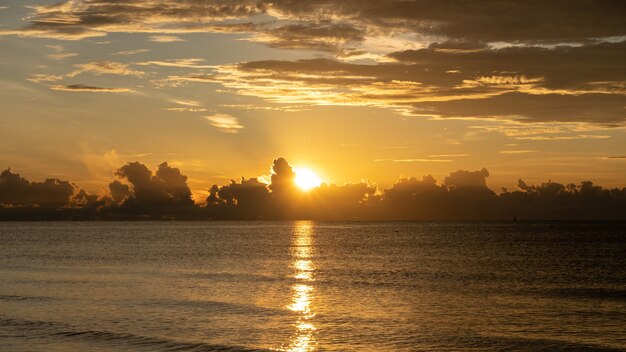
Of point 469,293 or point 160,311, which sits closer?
point 160,311

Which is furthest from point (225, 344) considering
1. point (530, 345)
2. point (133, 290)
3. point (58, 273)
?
point (58, 273)

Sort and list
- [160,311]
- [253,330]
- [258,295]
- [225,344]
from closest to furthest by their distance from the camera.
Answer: [225,344]
[253,330]
[160,311]
[258,295]

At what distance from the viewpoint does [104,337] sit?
148 ft

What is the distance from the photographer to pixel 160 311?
55500mm

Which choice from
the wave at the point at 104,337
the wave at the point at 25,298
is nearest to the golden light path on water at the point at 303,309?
the wave at the point at 104,337

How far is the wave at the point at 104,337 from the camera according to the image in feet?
137

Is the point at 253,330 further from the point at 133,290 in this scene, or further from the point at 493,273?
the point at 493,273

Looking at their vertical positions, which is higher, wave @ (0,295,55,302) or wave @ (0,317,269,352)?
wave @ (0,295,55,302)

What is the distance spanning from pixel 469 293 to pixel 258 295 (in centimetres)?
2151

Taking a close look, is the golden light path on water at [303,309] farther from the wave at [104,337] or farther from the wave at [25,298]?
the wave at [25,298]

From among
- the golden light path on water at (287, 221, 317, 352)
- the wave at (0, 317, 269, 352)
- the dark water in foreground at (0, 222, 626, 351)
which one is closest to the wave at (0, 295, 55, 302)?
the dark water in foreground at (0, 222, 626, 351)

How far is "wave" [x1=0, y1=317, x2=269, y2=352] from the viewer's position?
1649 inches

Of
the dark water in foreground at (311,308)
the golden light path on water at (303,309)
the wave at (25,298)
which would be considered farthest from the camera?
the wave at (25,298)

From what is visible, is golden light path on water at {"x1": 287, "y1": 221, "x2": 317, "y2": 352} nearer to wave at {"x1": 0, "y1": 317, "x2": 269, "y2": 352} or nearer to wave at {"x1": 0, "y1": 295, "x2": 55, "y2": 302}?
wave at {"x1": 0, "y1": 317, "x2": 269, "y2": 352}
